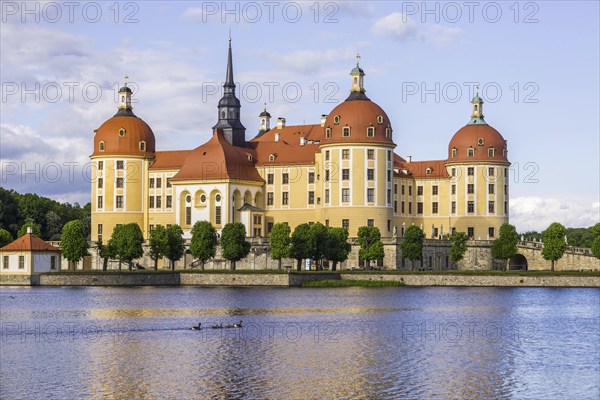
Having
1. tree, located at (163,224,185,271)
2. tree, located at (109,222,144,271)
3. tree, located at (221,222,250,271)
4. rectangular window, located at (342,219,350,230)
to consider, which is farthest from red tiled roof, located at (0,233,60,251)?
rectangular window, located at (342,219,350,230)

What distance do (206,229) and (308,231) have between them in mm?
10299

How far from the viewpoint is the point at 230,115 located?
130000 millimetres

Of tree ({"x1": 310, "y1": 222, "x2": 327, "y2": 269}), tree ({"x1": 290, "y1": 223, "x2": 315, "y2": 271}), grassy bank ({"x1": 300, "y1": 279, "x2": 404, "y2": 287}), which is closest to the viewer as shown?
grassy bank ({"x1": 300, "y1": 279, "x2": 404, "y2": 287})

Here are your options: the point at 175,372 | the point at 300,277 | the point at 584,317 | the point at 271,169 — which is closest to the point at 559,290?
the point at 300,277

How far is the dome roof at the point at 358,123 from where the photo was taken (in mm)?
116000

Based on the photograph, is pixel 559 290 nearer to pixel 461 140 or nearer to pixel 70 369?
pixel 461 140

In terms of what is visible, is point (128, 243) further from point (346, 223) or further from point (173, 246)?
point (346, 223)

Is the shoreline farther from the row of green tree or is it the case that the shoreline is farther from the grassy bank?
the row of green tree

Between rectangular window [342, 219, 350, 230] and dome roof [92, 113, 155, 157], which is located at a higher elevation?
dome roof [92, 113, 155, 157]

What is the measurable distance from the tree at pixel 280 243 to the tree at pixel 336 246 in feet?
11.8

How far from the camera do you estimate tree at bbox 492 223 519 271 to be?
113688 mm

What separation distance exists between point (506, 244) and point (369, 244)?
1515cm

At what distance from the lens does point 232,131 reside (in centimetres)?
12825

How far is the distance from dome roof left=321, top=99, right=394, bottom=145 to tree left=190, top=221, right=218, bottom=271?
18.5 meters
